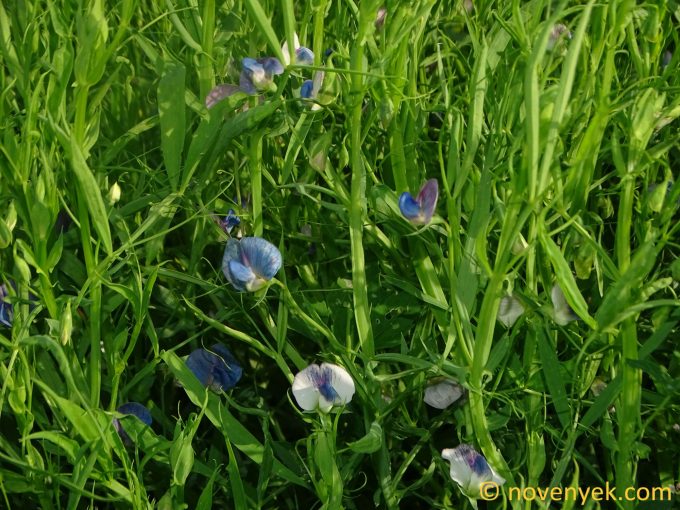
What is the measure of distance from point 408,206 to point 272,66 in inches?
9.8

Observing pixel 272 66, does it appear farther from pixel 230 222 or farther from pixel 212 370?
pixel 212 370

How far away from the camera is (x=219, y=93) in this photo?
110cm

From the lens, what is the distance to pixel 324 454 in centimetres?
93

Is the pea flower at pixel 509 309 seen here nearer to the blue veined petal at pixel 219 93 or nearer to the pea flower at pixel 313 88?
the pea flower at pixel 313 88

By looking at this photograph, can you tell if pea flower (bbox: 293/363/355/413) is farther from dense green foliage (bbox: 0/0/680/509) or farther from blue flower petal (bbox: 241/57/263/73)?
blue flower petal (bbox: 241/57/263/73)

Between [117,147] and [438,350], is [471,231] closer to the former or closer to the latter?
[438,350]

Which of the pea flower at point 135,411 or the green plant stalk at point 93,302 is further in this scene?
the pea flower at point 135,411

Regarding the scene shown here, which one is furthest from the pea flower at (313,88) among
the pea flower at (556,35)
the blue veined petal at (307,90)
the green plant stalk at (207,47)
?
the pea flower at (556,35)

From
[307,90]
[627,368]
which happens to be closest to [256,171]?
[307,90]

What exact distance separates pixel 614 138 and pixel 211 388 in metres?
0.56

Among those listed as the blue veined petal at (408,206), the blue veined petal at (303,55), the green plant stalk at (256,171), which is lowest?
the green plant stalk at (256,171)

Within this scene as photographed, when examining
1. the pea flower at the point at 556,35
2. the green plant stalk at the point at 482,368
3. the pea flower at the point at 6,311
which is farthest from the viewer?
the pea flower at the point at 6,311

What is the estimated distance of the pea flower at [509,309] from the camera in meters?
0.97

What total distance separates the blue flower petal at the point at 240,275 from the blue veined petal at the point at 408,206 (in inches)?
7.2
